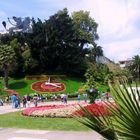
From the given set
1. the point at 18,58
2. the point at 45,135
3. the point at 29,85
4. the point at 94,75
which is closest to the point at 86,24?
the point at 18,58

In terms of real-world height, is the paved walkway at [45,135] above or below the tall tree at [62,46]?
below

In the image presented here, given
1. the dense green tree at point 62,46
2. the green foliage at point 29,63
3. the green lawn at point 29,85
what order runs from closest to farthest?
the green lawn at point 29,85 → the green foliage at point 29,63 → the dense green tree at point 62,46

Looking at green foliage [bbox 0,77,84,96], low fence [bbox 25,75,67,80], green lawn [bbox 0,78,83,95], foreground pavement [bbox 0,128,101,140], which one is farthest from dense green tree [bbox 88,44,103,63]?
foreground pavement [bbox 0,128,101,140]

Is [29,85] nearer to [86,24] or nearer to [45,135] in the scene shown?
[86,24]

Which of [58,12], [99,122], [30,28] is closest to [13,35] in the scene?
[30,28]

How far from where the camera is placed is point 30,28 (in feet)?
308

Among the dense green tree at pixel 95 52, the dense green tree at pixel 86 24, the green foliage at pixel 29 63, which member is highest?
the dense green tree at pixel 86 24

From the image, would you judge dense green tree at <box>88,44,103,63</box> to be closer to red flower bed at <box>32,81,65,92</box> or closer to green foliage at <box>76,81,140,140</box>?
red flower bed at <box>32,81,65,92</box>

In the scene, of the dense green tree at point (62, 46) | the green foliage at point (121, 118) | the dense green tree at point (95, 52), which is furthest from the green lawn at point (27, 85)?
the green foliage at point (121, 118)

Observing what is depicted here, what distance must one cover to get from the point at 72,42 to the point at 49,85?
1358 cm

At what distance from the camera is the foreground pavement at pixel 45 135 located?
17422 millimetres

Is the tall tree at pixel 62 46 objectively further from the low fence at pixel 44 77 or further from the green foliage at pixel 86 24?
the green foliage at pixel 86 24

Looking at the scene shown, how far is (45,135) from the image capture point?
1850 cm

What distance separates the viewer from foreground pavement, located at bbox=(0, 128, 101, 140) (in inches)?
686
